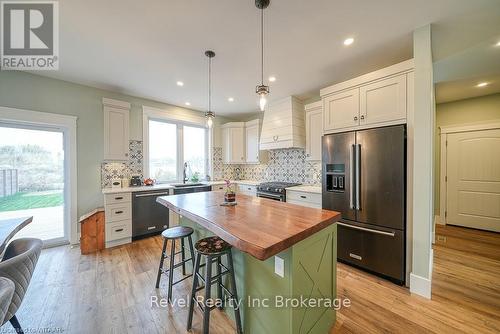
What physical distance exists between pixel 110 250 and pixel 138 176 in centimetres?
138

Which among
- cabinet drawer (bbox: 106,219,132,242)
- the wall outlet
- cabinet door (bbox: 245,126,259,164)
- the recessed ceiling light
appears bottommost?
cabinet drawer (bbox: 106,219,132,242)

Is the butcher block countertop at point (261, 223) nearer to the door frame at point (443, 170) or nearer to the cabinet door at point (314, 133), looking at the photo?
the cabinet door at point (314, 133)

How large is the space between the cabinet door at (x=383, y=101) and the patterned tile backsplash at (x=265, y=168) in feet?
4.83

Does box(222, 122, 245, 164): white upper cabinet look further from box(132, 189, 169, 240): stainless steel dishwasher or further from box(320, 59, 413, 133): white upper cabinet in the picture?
box(320, 59, 413, 133): white upper cabinet

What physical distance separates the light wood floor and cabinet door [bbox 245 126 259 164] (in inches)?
113

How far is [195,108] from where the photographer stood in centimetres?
455

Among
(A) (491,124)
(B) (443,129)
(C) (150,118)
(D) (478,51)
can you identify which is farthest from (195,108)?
(A) (491,124)

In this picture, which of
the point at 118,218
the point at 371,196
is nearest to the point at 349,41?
the point at 371,196

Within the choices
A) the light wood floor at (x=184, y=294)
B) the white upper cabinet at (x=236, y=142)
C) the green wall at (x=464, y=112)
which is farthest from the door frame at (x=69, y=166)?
the green wall at (x=464, y=112)

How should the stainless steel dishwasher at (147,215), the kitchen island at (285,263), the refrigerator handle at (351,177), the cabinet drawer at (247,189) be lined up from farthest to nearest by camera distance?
the cabinet drawer at (247,189) → the stainless steel dishwasher at (147,215) → the refrigerator handle at (351,177) → the kitchen island at (285,263)

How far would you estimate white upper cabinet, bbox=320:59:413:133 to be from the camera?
6.91 feet

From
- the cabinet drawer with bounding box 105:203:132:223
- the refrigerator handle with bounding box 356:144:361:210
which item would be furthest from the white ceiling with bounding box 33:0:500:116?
the cabinet drawer with bounding box 105:203:132:223

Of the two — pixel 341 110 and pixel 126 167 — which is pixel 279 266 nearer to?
pixel 341 110

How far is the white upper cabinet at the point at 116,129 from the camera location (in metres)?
3.41
